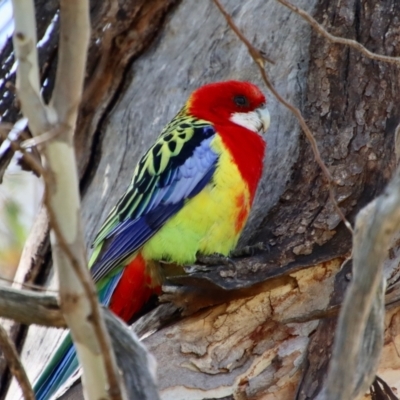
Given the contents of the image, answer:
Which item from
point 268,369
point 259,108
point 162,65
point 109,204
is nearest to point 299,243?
point 268,369

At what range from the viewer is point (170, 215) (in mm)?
3262

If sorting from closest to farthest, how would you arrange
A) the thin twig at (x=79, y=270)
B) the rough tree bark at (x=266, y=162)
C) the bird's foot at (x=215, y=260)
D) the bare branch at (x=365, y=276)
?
the thin twig at (x=79, y=270) → the bare branch at (x=365, y=276) → the rough tree bark at (x=266, y=162) → the bird's foot at (x=215, y=260)

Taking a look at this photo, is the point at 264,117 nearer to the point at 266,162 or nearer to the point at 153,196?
the point at 266,162

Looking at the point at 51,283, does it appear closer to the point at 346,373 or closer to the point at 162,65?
the point at 162,65

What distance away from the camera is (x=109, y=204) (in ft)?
12.3

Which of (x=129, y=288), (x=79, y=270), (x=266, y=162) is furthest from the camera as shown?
(x=266, y=162)

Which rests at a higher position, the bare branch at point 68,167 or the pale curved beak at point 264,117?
the pale curved beak at point 264,117

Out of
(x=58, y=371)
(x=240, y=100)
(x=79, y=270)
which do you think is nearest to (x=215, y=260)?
(x=58, y=371)

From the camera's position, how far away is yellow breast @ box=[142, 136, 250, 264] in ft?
10.5

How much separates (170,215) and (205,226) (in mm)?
155

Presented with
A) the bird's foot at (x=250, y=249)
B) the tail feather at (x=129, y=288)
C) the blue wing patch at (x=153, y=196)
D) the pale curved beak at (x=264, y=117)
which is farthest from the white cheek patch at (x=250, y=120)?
the tail feather at (x=129, y=288)

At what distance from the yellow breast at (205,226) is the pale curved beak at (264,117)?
0.41 metres

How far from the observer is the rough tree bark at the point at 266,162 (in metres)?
2.83

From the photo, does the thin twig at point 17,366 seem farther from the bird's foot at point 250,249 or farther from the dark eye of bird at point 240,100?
the dark eye of bird at point 240,100
